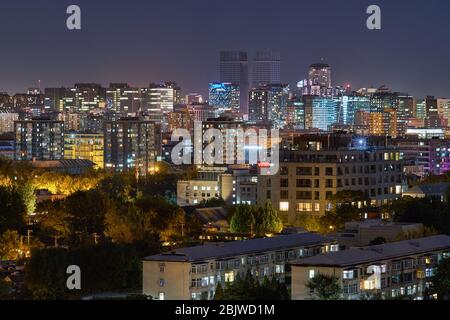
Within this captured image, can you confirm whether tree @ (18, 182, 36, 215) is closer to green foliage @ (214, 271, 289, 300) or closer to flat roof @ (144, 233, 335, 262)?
flat roof @ (144, 233, 335, 262)

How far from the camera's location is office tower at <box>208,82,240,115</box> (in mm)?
67688

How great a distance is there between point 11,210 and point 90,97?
4931cm

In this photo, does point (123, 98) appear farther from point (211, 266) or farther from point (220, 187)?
point (211, 266)

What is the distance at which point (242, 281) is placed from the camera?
13352mm

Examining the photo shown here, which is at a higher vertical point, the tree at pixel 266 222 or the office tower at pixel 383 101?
the office tower at pixel 383 101

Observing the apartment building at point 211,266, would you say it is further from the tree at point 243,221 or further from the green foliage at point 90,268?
the tree at point 243,221

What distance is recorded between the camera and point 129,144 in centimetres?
4772

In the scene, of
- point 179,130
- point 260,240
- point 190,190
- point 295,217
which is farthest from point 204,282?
point 179,130

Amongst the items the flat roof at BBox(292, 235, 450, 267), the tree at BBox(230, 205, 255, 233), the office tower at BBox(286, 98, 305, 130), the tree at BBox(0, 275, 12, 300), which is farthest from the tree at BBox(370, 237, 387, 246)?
the office tower at BBox(286, 98, 305, 130)

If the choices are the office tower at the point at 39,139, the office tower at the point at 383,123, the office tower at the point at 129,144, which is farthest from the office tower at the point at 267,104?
the office tower at the point at 129,144

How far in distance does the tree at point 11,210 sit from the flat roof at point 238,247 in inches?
222

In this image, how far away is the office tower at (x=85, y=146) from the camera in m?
50.5

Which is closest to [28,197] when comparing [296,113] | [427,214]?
[427,214]
